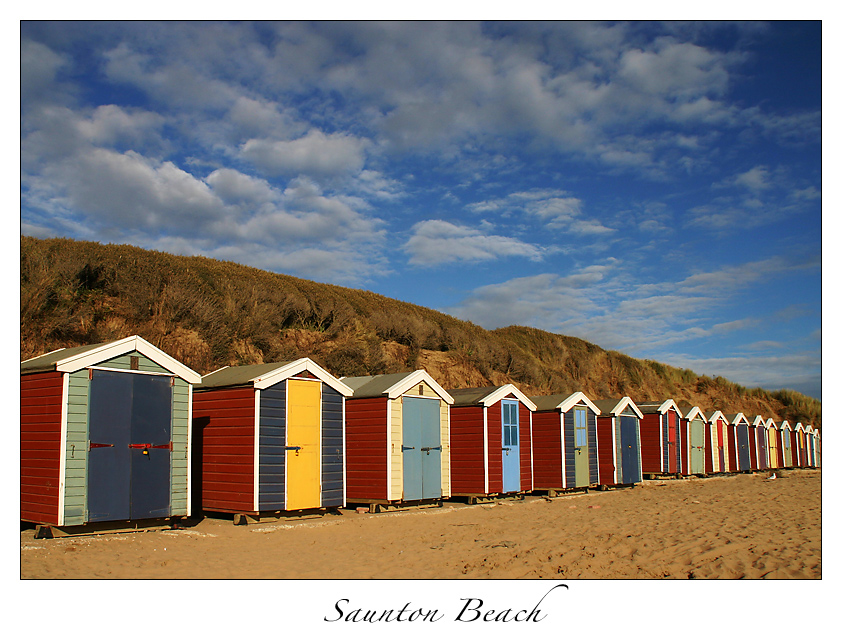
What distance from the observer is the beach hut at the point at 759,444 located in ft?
119

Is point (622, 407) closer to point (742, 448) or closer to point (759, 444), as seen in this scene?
point (742, 448)

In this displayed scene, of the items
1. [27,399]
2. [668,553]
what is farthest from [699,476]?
[27,399]

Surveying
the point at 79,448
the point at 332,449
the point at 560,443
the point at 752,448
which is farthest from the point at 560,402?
the point at 752,448

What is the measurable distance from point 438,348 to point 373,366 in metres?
7.99

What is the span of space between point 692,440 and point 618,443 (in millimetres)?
8275

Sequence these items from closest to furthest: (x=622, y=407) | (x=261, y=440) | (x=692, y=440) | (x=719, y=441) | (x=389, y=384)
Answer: (x=261, y=440)
(x=389, y=384)
(x=622, y=407)
(x=692, y=440)
(x=719, y=441)

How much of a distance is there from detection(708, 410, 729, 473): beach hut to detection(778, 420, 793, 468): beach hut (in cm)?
1047

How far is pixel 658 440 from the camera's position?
2642 centimetres

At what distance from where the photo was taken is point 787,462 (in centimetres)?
4141

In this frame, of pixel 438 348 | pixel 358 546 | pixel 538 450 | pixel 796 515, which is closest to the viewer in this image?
pixel 358 546

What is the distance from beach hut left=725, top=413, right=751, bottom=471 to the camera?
33.9 m

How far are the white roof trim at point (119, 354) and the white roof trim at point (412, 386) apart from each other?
4634 millimetres
